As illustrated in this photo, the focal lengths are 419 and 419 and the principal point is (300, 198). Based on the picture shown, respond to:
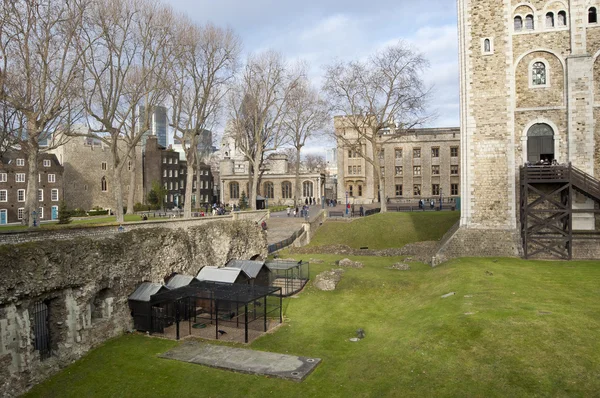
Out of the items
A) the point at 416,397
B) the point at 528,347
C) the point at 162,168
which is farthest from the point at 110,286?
the point at 162,168

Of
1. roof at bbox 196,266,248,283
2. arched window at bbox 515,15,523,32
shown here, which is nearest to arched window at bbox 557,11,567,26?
arched window at bbox 515,15,523,32

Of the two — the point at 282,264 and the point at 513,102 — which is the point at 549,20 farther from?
the point at 282,264

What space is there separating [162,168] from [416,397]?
6485 cm

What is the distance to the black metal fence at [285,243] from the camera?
32.6 m

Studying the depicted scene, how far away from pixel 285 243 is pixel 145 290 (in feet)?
57.8

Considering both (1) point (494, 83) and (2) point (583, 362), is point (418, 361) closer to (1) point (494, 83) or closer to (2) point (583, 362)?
(2) point (583, 362)

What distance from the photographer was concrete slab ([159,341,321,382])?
42.5 feet

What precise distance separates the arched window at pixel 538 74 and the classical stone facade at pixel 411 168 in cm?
3416

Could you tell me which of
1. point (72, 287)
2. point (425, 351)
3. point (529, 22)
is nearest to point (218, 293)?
point (72, 287)

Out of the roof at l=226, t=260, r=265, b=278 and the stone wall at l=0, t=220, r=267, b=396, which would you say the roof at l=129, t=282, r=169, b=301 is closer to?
the stone wall at l=0, t=220, r=267, b=396

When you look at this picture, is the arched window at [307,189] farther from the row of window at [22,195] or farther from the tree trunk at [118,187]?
the tree trunk at [118,187]

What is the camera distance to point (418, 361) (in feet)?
41.2

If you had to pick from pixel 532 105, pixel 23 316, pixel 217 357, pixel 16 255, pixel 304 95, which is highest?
pixel 304 95

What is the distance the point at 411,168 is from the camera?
6266cm
